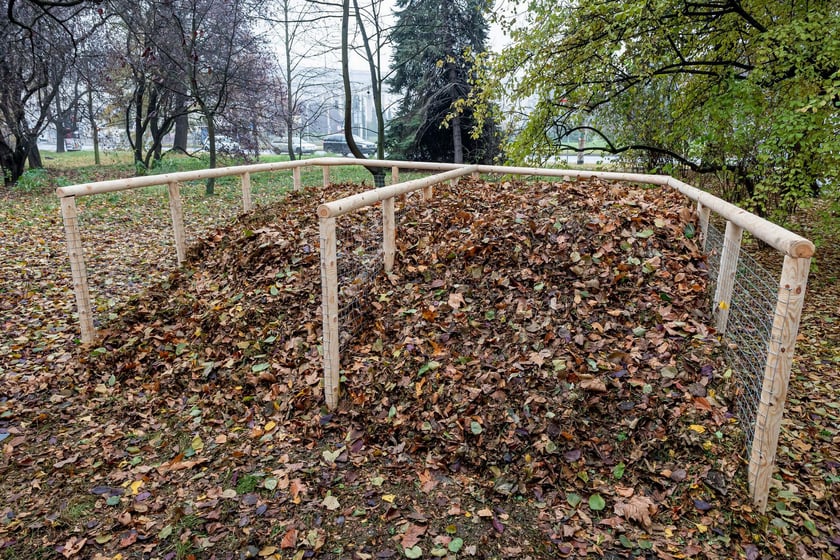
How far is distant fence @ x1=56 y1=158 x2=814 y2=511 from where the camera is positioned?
2275mm

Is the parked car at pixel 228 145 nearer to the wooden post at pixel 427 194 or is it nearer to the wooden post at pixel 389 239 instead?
the wooden post at pixel 427 194

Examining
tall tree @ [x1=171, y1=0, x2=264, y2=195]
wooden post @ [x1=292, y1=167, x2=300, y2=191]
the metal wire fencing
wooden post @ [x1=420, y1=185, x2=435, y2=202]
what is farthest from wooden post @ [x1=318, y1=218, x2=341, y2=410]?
tall tree @ [x1=171, y1=0, x2=264, y2=195]

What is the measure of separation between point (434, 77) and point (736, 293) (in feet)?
42.2

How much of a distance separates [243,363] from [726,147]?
692 cm

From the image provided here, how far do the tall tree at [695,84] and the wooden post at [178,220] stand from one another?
17.4 ft

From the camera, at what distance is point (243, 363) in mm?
3934

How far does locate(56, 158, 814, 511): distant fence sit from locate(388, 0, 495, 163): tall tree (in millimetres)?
9544

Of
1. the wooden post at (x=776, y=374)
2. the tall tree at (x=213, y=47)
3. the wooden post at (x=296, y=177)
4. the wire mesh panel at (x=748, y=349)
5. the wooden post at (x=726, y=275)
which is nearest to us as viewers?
the wooden post at (x=776, y=374)

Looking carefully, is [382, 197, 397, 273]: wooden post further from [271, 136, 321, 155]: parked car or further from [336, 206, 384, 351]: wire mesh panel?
[271, 136, 321, 155]: parked car

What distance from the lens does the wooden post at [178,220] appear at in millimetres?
4956

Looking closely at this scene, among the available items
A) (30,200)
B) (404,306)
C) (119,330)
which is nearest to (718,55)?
(404,306)

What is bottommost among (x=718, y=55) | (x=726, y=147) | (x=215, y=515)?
(x=215, y=515)

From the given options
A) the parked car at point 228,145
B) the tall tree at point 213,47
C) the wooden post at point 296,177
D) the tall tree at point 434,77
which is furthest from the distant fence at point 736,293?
the parked car at point 228,145

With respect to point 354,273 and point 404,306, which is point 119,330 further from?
point 404,306
